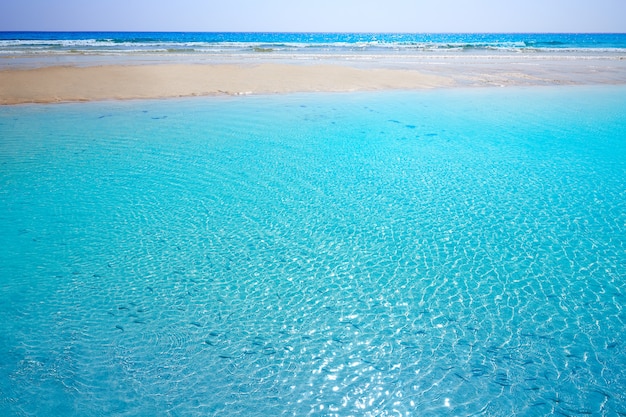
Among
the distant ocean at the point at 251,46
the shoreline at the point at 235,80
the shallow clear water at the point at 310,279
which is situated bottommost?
the shallow clear water at the point at 310,279

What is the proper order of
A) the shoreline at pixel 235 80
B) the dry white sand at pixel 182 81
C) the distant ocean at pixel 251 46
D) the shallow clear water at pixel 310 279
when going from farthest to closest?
the distant ocean at pixel 251 46, the shoreline at pixel 235 80, the dry white sand at pixel 182 81, the shallow clear water at pixel 310 279

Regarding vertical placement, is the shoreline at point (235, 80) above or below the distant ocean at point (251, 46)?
below

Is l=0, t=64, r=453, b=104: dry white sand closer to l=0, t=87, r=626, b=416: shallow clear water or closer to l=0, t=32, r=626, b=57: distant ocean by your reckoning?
l=0, t=87, r=626, b=416: shallow clear water

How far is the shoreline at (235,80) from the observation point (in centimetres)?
1773

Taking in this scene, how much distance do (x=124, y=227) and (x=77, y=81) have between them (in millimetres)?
16475

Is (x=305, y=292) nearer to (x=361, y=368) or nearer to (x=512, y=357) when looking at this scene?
(x=361, y=368)

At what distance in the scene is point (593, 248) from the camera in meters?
5.97

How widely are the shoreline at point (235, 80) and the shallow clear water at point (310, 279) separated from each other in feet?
25.1

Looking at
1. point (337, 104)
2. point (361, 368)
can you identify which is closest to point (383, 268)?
point (361, 368)

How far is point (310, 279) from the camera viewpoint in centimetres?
529

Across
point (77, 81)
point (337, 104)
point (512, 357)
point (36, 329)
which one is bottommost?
point (512, 357)

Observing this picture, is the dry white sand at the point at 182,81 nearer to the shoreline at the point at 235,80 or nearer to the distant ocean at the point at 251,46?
the shoreline at the point at 235,80

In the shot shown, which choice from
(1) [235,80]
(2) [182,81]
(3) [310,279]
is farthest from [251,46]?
(3) [310,279]

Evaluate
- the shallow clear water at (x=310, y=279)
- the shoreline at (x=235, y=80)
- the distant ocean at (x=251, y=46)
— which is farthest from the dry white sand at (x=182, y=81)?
the distant ocean at (x=251, y=46)
